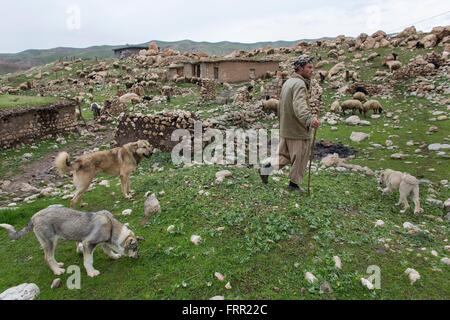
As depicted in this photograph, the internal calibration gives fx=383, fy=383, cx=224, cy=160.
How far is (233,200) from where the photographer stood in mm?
6953

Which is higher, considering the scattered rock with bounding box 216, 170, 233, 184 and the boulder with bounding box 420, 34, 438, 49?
the boulder with bounding box 420, 34, 438, 49

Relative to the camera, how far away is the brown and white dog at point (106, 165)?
25.4ft

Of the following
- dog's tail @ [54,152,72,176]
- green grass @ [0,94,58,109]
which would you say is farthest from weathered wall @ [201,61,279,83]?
dog's tail @ [54,152,72,176]

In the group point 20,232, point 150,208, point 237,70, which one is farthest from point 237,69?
point 20,232

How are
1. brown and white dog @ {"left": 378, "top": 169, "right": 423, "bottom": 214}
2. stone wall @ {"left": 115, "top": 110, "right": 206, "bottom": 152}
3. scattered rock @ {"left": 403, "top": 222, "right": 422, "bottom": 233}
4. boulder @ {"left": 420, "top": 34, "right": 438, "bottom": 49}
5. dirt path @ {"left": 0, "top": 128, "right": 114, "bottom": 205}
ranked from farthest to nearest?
boulder @ {"left": 420, "top": 34, "right": 438, "bottom": 49}, stone wall @ {"left": 115, "top": 110, "right": 206, "bottom": 152}, dirt path @ {"left": 0, "top": 128, "right": 114, "bottom": 205}, brown and white dog @ {"left": 378, "top": 169, "right": 423, "bottom": 214}, scattered rock @ {"left": 403, "top": 222, "right": 422, "bottom": 233}

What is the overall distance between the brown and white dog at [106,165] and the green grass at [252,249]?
411 millimetres

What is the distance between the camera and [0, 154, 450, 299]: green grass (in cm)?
460

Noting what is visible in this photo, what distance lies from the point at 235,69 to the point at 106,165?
2648 cm

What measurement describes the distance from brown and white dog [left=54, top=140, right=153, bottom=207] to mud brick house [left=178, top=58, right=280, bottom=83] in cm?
2571

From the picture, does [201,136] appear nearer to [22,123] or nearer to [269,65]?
[22,123]

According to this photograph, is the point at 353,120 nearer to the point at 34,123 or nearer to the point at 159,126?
the point at 159,126

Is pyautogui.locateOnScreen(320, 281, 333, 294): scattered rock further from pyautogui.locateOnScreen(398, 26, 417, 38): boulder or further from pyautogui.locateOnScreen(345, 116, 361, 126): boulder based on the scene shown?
pyautogui.locateOnScreen(398, 26, 417, 38): boulder

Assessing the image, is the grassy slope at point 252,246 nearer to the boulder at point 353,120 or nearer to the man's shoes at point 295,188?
the man's shoes at point 295,188
